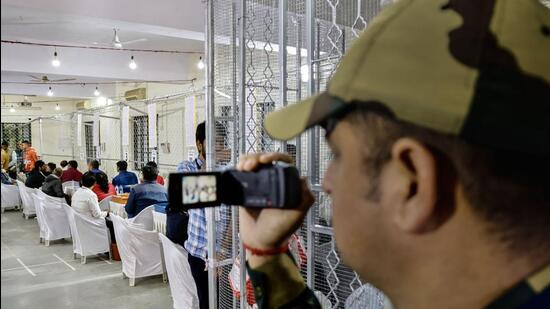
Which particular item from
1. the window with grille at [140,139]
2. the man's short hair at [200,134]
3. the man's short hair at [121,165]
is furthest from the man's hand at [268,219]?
the window with grille at [140,139]

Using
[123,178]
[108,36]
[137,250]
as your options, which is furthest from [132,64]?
[137,250]

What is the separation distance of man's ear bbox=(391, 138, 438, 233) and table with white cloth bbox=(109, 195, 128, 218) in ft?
15.3

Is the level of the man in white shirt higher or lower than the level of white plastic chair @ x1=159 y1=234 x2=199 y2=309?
higher

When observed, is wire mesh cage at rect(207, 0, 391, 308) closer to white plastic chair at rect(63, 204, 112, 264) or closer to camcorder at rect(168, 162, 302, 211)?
camcorder at rect(168, 162, 302, 211)

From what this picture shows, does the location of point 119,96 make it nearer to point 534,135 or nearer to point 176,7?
point 176,7

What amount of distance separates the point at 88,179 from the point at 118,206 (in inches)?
21.0

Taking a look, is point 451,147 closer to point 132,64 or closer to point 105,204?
point 105,204

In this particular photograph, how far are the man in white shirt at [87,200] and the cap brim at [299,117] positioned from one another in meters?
3.99

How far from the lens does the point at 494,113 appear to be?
1.19 feet

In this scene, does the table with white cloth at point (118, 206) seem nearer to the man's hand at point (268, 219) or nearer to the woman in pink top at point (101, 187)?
the woman in pink top at point (101, 187)

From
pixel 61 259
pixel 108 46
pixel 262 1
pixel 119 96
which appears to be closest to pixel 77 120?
pixel 262 1

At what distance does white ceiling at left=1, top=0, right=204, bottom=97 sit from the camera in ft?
11.0

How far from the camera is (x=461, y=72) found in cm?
37

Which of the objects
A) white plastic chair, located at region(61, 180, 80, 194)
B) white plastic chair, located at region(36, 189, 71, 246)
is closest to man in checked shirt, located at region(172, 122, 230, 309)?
white plastic chair, located at region(36, 189, 71, 246)
